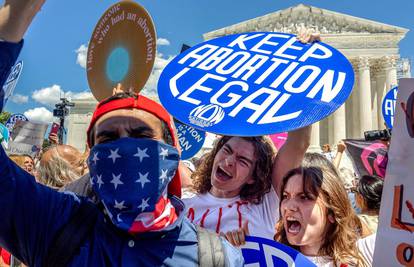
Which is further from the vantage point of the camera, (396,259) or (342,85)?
(342,85)

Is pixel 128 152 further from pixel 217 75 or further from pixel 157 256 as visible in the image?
pixel 217 75

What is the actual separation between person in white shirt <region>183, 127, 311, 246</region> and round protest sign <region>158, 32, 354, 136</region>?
314 mm

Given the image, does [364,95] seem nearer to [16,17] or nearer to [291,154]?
[291,154]

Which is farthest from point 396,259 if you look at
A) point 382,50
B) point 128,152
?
point 382,50

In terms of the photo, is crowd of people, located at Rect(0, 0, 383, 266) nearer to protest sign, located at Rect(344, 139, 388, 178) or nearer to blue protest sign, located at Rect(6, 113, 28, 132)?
protest sign, located at Rect(344, 139, 388, 178)

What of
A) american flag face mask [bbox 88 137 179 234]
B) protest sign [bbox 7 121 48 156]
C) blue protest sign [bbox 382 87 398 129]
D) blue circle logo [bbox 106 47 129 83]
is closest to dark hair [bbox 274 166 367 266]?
american flag face mask [bbox 88 137 179 234]

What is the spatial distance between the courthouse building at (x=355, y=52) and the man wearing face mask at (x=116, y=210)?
3341cm

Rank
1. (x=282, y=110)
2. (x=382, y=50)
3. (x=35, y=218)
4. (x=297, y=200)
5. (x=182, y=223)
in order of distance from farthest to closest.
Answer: (x=382, y=50) < (x=297, y=200) < (x=282, y=110) < (x=182, y=223) < (x=35, y=218)

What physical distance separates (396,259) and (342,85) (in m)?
0.70

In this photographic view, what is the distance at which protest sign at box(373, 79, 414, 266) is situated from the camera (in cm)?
137

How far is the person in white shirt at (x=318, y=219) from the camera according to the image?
75.3 inches

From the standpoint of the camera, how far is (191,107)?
1650mm

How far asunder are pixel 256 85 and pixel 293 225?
0.76 metres

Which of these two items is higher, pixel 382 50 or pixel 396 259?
pixel 382 50
